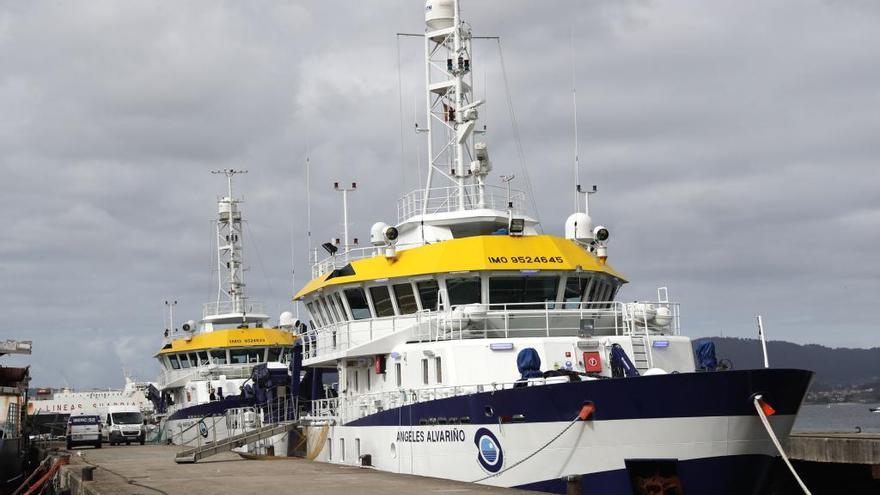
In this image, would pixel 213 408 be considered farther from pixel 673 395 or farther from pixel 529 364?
pixel 673 395

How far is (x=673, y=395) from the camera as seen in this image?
17.7 meters

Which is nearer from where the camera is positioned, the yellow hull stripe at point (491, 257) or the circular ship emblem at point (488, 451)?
the circular ship emblem at point (488, 451)

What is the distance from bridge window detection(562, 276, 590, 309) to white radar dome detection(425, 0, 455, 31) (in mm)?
9120

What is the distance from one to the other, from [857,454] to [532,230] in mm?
10048

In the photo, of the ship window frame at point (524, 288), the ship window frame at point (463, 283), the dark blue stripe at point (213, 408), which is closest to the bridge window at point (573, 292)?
the ship window frame at point (524, 288)

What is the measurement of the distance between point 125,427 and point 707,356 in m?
39.1

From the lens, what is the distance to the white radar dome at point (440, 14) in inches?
1214

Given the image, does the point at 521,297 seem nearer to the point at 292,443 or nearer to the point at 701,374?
the point at 701,374

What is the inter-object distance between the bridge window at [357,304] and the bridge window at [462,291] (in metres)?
3.15

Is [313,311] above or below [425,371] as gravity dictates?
above

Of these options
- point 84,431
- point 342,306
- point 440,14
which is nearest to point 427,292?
point 342,306

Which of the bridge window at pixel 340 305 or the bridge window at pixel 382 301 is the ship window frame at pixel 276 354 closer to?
the bridge window at pixel 340 305

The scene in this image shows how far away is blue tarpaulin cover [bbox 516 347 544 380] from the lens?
20844 mm

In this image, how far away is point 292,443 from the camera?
32625 millimetres
